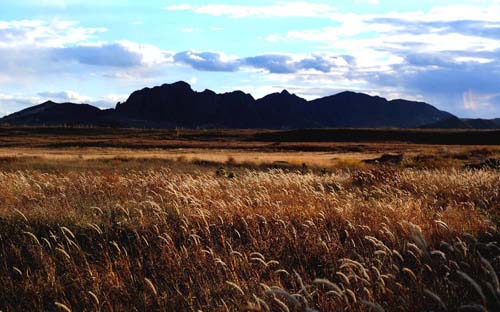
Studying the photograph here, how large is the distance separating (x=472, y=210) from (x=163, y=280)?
5095mm

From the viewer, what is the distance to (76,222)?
808 cm

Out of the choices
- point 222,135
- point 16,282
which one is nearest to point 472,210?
point 16,282

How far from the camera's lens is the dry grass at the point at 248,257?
204 inches

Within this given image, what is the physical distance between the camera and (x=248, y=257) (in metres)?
6.64

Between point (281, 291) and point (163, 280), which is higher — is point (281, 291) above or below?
above

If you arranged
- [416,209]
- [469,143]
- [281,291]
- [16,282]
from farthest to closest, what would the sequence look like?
[469,143]
[416,209]
[16,282]
[281,291]

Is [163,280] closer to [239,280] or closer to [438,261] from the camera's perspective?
[239,280]

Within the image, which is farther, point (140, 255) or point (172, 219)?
point (172, 219)

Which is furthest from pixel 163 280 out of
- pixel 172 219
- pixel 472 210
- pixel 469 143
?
pixel 469 143

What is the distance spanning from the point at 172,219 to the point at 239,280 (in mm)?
2502

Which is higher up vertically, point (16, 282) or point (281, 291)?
point (281, 291)

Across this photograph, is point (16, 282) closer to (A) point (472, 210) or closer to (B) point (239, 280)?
(B) point (239, 280)

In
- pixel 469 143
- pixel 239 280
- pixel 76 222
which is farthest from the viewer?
pixel 469 143

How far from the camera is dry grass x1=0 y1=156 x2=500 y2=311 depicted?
5172 millimetres
